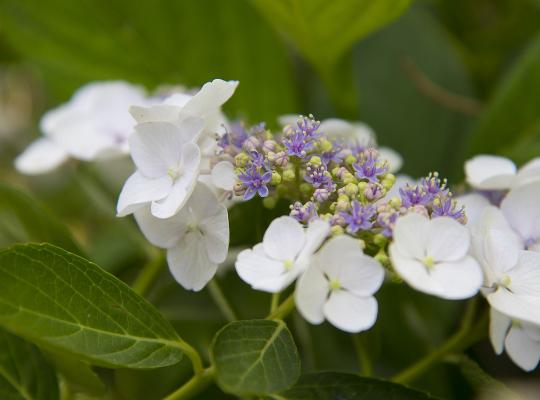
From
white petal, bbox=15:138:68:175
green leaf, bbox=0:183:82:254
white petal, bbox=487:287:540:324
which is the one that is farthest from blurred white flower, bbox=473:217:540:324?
white petal, bbox=15:138:68:175

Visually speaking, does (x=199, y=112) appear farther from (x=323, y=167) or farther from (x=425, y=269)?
(x=425, y=269)

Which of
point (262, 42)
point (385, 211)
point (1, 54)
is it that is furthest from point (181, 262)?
point (1, 54)

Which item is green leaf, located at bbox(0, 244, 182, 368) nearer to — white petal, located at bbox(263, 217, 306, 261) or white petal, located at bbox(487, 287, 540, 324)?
white petal, located at bbox(263, 217, 306, 261)

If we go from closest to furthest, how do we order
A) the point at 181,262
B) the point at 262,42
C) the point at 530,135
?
1. the point at 181,262
2. the point at 530,135
3. the point at 262,42

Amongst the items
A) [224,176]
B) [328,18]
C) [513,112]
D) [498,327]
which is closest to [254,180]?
[224,176]

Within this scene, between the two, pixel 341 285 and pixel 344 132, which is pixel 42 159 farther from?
pixel 341 285

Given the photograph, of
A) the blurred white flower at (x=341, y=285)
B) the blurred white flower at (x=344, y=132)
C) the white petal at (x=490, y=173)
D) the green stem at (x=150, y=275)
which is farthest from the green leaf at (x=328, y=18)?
the blurred white flower at (x=341, y=285)
